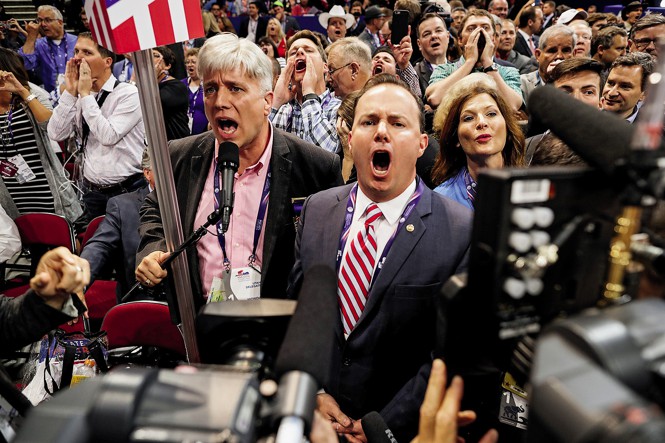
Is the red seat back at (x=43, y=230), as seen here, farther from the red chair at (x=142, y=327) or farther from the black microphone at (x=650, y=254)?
the black microphone at (x=650, y=254)

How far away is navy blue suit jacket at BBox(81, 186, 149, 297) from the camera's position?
3.26 m

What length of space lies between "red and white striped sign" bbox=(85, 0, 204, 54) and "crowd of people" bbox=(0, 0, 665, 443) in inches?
22.8

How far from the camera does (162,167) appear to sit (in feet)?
5.78

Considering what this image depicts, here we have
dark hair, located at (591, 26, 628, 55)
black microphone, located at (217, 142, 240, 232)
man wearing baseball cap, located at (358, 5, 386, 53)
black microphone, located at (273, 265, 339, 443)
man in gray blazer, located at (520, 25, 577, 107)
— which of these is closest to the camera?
black microphone, located at (273, 265, 339, 443)

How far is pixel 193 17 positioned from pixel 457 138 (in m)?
1.53

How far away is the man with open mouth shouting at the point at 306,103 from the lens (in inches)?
138

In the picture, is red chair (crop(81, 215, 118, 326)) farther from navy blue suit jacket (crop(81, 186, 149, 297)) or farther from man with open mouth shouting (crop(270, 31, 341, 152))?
man with open mouth shouting (crop(270, 31, 341, 152))

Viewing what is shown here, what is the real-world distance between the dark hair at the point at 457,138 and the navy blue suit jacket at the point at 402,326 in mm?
826

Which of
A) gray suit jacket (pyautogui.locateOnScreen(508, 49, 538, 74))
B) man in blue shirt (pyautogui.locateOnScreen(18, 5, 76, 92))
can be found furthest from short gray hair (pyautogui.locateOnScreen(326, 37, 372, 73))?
man in blue shirt (pyautogui.locateOnScreen(18, 5, 76, 92))

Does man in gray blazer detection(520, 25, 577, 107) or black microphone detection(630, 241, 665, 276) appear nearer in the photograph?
black microphone detection(630, 241, 665, 276)

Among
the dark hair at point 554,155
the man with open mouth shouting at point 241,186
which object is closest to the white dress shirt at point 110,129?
the man with open mouth shouting at point 241,186

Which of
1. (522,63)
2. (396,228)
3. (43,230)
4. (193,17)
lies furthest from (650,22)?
(43,230)

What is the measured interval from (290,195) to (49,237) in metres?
2.25

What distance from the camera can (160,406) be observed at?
81 cm
